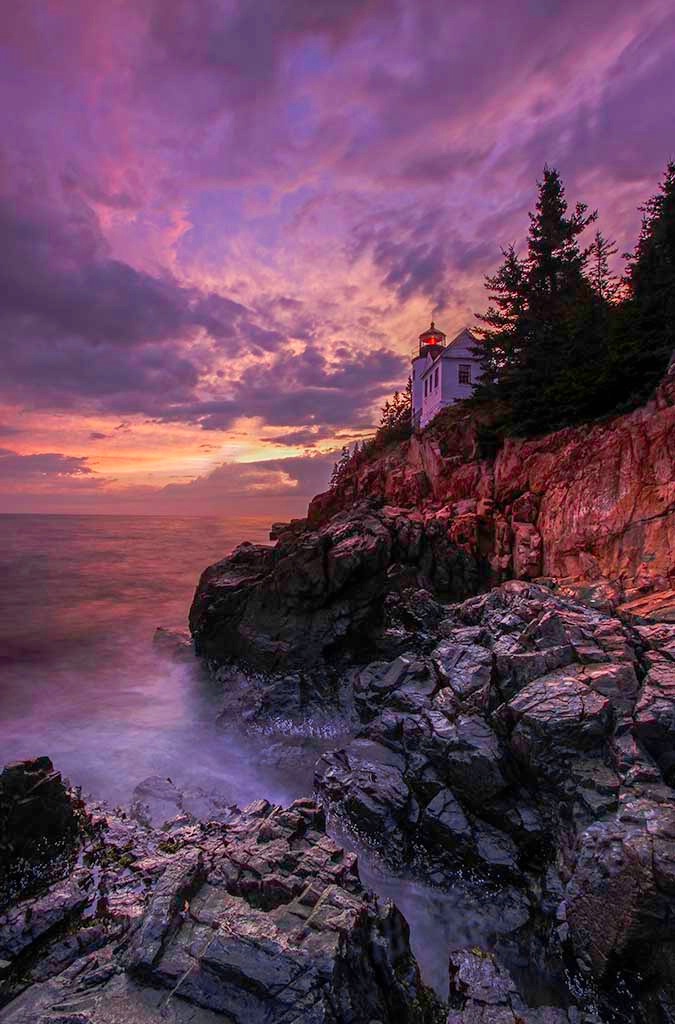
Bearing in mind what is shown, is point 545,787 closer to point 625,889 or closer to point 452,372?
point 625,889

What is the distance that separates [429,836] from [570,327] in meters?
22.7

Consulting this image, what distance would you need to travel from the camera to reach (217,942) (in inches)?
209

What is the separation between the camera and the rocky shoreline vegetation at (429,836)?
5277 mm

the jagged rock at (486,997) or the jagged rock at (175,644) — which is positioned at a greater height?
the jagged rock at (486,997)

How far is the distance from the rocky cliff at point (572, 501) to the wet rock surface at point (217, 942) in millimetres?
10193

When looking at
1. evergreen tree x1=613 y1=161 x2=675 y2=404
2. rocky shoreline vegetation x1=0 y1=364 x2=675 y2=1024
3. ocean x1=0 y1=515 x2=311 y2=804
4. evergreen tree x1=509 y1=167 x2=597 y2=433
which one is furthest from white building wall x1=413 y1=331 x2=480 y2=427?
ocean x1=0 y1=515 x2=311 y2=804

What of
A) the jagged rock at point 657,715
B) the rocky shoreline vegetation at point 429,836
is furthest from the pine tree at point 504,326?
the jagged rock at point 657,715

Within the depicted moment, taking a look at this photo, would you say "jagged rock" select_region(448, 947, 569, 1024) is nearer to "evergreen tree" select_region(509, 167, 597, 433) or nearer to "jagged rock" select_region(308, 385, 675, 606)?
"jagged rock" select_region(308, 385, 675, 606)

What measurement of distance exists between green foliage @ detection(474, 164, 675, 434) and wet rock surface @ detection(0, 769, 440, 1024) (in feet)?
60.2

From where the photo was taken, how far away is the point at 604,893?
635 centimetres

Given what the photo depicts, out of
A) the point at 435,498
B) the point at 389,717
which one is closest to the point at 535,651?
the point at 389,717

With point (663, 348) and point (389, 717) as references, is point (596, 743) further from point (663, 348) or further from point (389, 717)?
point (663, 348)

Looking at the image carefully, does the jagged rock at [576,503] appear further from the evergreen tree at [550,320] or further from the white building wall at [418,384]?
the white building wall at [418,384]

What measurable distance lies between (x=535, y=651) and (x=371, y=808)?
195 inches
